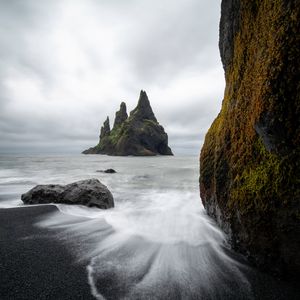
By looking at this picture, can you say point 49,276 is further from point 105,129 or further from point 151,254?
point 105,129

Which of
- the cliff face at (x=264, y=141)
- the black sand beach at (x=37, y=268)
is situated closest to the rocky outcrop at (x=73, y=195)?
the black sand beach at (x=37, y=268)

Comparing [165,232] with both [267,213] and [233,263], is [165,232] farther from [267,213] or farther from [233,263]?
[267,213]

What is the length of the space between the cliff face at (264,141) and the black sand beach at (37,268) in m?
2.85

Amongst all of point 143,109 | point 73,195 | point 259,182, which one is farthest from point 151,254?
point 143,109

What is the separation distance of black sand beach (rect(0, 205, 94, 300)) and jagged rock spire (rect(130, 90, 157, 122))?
128079 mm

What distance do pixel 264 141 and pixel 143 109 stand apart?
442 ft

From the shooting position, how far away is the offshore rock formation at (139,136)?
375 feet

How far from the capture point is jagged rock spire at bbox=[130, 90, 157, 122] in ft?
434

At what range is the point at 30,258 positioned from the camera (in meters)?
3.70

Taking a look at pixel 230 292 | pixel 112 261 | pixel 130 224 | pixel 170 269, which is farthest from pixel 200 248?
pixel 130 224

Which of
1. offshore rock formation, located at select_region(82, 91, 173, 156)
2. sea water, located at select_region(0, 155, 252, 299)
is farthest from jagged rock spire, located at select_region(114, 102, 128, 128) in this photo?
sea water, located at select_region(0, 155, 252, 299)

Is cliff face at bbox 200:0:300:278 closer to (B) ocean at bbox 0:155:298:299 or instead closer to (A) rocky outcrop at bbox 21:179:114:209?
(B) ocean at bbox 0:155:298:299

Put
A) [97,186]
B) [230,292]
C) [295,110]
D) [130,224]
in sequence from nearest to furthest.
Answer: [295,110]
[230,292]
[130,224]
[97,186]

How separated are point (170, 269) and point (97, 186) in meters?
5.50
